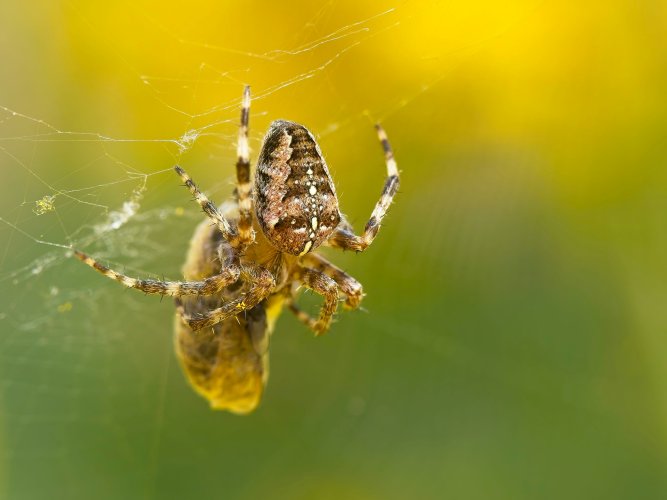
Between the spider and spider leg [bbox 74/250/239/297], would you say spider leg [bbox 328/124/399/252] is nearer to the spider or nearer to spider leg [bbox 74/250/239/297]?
the spider

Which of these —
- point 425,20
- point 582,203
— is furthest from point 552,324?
point 425,20

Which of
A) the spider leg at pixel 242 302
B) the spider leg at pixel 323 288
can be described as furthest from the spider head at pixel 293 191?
the spider leg at pixel 323 288

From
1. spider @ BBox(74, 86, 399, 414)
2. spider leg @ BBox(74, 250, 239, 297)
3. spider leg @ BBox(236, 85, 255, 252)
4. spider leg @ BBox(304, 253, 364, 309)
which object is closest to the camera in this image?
spider leg @ BBox(236, 85, 255, 252)

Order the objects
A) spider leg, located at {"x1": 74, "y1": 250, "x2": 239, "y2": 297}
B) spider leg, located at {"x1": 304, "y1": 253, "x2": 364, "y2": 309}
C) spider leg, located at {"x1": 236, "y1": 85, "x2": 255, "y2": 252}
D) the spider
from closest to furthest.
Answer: spider leg, located at {"x1": 236, "y1": 85, "x2": 255, "y2": 252}
the spider
spider leg, located at {"x1": 74, "y1": 250, "x2": 239, "y2": 297}
spider leg, located at {"x1": 304, "y1": 253, "x2": 364, "y2": 309}

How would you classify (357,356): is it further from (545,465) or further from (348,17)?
(348,17)

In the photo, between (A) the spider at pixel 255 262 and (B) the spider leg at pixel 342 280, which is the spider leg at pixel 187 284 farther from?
(B) the spider leg at pixel 342 280

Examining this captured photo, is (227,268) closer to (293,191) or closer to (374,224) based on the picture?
(293,191)

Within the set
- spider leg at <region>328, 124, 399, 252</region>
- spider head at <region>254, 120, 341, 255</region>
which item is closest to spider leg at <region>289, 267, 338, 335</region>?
spider leg at <region>328, 124, 399, 252</region>
